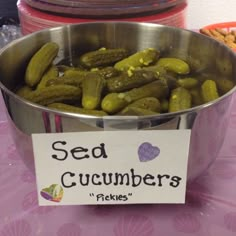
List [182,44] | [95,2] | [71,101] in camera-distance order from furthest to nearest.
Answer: [95,2] → [182,44] → [71,101]

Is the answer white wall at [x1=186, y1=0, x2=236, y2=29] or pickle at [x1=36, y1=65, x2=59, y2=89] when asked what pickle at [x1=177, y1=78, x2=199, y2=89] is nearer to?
pickle at [x1=36, y1=65, x2=59, y2=89]

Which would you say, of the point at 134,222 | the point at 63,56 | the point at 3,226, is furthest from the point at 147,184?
the point at 63,56

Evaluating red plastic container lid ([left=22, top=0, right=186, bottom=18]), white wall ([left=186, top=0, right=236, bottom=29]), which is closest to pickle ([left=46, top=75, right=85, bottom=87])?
red plastic container lid ([left=22, top=0, right=186, bottom=18])

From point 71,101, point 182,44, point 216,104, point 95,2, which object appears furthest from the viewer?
point 95,2

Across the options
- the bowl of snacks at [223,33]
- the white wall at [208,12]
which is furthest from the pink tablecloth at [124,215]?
the white wall at [208,12]

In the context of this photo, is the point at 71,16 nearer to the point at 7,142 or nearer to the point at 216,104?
the point at 7,142

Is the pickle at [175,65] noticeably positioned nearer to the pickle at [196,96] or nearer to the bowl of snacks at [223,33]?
the pickle at [196,96]
